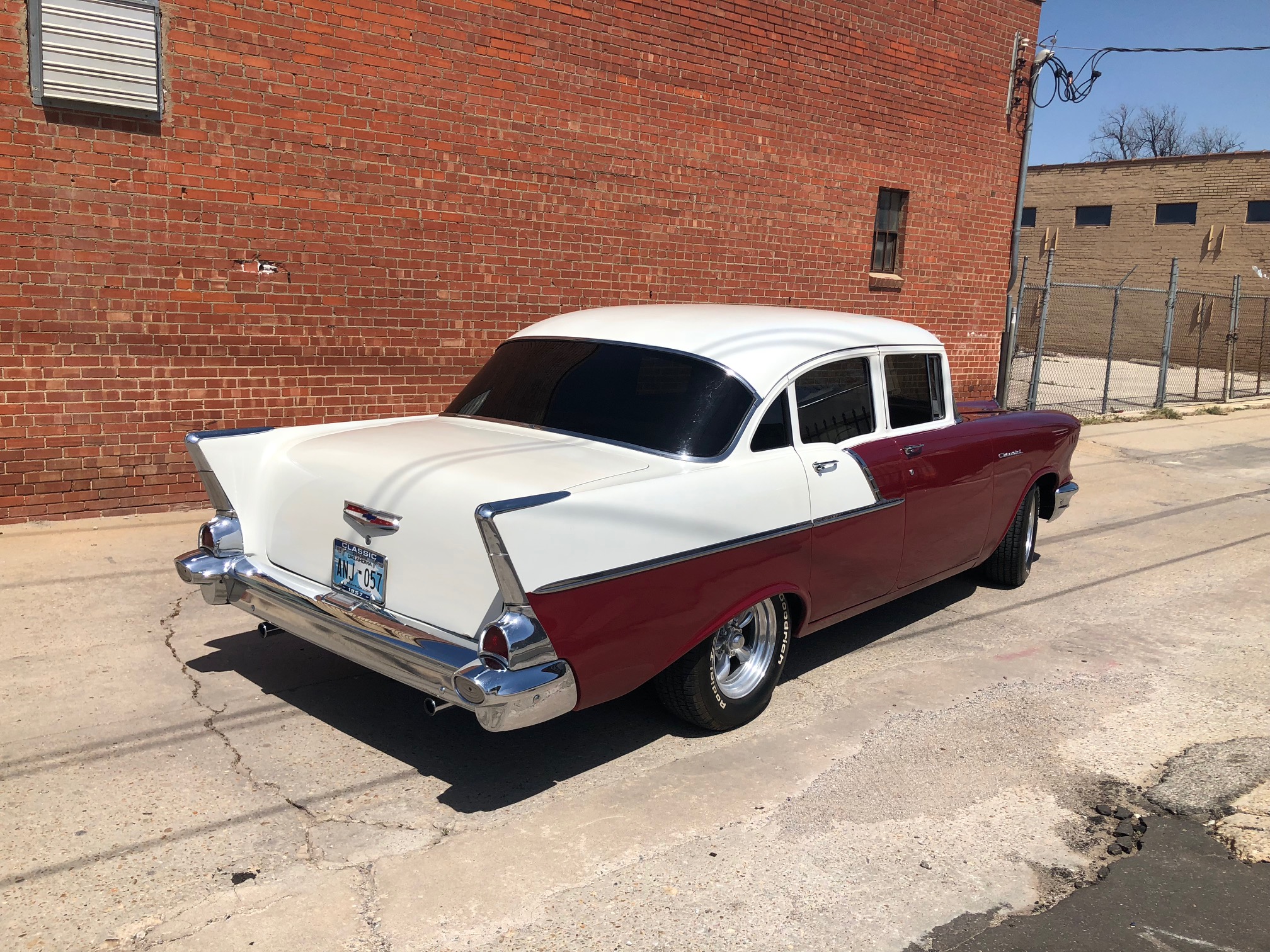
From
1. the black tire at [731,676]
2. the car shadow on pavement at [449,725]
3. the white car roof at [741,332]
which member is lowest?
the car shadow on pavement at [449,725]

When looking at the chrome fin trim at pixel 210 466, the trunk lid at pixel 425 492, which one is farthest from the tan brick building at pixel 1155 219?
the chrome fin trim at pixel 210 466

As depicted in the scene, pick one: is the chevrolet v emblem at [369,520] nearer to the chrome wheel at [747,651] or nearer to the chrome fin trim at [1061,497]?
the chrome wheel at [747,651]

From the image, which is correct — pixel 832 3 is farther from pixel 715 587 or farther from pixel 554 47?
pixel 715 587

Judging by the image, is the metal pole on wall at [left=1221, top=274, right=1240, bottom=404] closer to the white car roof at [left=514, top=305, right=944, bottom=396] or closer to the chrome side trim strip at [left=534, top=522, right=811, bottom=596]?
the white car roof at [left=514, top=305, right=944, bottom=396]

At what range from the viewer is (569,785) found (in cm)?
396

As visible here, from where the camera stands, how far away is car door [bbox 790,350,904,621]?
4.62 meters

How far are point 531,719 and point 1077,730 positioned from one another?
2576mm

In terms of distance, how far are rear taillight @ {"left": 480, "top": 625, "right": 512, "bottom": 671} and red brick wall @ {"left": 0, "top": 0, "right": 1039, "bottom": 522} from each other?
17.3 feet

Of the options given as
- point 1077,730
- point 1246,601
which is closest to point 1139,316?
point 1246,601

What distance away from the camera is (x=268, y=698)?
4.62 metres

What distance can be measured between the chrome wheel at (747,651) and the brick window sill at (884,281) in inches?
340

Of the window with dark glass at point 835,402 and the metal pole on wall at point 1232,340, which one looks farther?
the metal pole on wall at point 1232,340

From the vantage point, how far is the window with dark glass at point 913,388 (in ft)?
17.4

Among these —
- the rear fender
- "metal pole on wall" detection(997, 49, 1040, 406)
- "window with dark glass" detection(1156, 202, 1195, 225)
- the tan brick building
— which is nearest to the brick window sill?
"metal pole on wall" detection(997, 49, 1040, 406)
